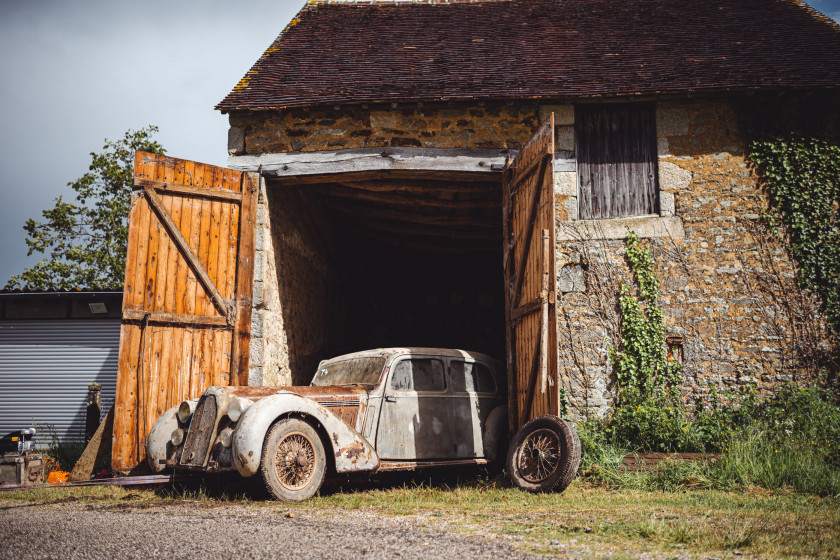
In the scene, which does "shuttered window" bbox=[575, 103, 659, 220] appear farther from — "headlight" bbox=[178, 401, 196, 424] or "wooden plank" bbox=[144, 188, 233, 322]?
"headlight" bbox=[178, 401, 196, 424]

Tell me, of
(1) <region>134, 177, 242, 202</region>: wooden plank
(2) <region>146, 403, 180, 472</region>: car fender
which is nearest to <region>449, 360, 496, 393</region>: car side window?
(2) <region>146, 403, 180, 472</region>: car fender

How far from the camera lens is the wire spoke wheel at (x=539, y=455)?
562 cm

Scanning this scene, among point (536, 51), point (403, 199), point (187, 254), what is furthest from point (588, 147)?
point (187, 254)

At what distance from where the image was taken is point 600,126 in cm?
779

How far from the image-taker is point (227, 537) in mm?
3512

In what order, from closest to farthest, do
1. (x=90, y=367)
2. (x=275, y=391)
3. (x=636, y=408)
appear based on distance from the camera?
(x=275, y=391), (x=636, y=408), (x=90, y=367)

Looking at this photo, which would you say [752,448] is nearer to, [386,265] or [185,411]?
[185,411]

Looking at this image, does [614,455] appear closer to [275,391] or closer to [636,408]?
[636,408]

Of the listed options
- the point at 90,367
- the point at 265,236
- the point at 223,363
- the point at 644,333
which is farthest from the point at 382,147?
the point at 90,367

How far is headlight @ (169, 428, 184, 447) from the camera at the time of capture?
5.59 metres

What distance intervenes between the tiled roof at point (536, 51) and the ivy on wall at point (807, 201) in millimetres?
709

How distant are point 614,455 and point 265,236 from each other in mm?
4567

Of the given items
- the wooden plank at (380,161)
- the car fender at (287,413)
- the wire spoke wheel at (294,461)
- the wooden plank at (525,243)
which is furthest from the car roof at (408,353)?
the wooden plank at (380,161)

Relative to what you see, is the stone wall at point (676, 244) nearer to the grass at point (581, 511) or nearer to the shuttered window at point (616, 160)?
the shuttered window at point (616, 160)
